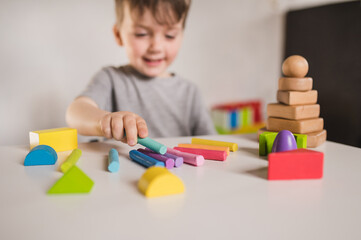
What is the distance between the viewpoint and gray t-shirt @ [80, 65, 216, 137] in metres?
1.19

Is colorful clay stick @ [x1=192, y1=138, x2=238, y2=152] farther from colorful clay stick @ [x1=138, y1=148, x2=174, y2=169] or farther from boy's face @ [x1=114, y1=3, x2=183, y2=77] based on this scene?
boy's face @ [x1=114, y1=3, x2=183, y2=77]

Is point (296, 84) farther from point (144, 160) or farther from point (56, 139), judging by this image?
point (56, 139)

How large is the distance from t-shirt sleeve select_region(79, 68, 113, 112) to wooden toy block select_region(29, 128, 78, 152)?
0.45 metres

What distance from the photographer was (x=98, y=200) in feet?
1.10

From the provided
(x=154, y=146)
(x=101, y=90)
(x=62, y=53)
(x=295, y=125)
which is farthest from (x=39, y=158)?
(x=62, y=53)

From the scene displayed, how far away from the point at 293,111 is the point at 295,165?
0.75 ft

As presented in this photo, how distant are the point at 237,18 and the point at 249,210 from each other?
2.07 meters

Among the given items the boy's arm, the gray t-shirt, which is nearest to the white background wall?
the gray t-shirt

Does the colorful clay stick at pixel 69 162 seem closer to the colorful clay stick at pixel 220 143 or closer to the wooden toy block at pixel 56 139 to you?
the wooden toy block at pixel 56 139

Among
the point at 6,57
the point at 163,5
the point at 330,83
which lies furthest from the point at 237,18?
the point at 6,57

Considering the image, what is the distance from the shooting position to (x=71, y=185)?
0.35 meters

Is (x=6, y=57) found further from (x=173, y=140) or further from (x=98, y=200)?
(x=98, y=200)

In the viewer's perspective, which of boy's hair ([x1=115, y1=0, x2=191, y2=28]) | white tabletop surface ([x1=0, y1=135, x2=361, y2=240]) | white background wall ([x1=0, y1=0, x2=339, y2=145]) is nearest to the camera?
white tabletop surface ([x1=0, y1=135, x2=361, y2=240])

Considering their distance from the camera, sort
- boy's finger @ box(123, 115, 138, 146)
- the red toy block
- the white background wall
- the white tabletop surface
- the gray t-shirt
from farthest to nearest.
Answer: the white background wall
the gray t-shirt
boy's finger @ box(123, 115, 138, 146)
the red toy block
the white tabletop surface
